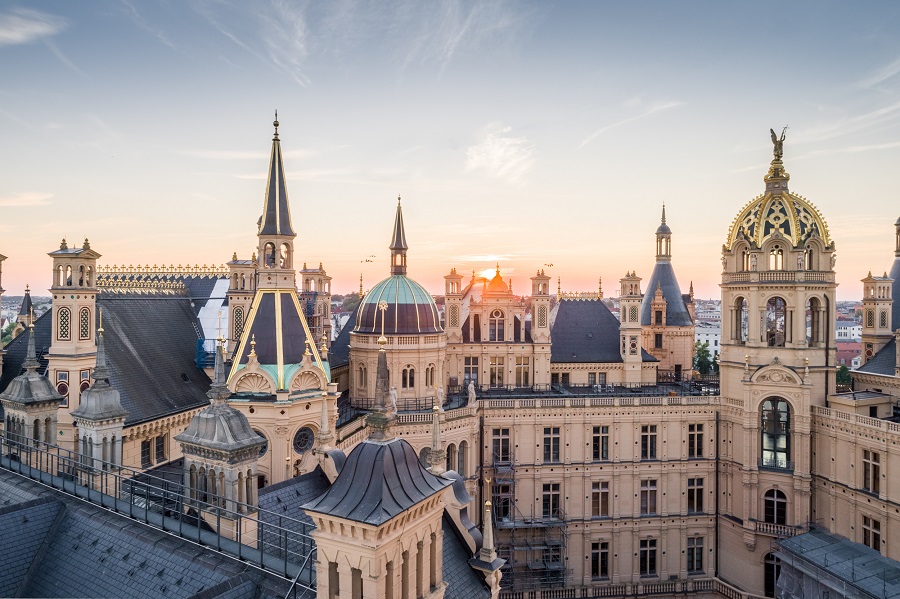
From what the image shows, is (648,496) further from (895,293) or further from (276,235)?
(276,235)

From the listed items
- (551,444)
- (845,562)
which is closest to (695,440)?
(551,444)

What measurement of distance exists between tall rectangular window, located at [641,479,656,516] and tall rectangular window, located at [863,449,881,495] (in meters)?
12.6

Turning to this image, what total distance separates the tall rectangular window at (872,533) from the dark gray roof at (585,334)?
17.6 meters

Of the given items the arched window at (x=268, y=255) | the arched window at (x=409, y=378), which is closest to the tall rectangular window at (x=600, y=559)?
the arched window at (x=409, y=378)

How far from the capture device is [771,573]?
131 feet

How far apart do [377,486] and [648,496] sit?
1394 inches

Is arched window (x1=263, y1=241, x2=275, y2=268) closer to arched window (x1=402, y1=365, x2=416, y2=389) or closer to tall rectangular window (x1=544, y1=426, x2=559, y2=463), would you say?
arched window (x1=402, y1=365, x2=416, y2=389)

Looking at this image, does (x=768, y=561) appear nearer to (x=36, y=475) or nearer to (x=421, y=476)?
(x=421, y=476)

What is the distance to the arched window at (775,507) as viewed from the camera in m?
39.7

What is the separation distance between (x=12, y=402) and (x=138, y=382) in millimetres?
7803

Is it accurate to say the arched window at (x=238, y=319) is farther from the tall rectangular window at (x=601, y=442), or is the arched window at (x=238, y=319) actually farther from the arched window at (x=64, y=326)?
the tall rectangular window at (x=601, y=442)

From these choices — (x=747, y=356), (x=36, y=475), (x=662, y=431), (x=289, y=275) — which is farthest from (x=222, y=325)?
(x=747, y=356)

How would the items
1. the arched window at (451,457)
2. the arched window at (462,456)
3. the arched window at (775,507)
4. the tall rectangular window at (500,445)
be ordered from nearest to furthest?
the arched window at (775,507) → the arched window at (451,457) → the arched window at (462,456) → the tall rectangular window at (500,445)

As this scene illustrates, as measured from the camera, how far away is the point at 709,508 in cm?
4375
